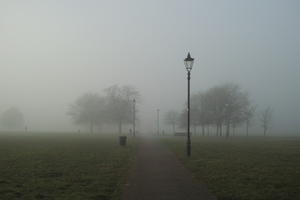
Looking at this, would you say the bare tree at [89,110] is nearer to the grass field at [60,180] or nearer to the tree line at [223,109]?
the tree line at [223,109]

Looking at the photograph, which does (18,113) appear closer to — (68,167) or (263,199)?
(68,167)

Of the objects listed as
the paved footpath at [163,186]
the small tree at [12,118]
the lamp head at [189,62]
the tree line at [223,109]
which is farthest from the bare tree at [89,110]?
the paved footpath at [163,186]

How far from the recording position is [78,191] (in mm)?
8484

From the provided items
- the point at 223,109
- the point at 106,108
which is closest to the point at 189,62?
the point at 223,109

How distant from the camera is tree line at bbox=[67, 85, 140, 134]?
218 ft

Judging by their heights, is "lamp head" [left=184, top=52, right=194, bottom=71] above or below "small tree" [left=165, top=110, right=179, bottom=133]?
above

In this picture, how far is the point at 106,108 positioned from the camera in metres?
70.5

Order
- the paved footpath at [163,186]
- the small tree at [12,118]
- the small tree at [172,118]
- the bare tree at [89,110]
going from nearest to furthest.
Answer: the paved footpath at [163,186] < the bare tree at [89,110] < the small tree at [172,118] < the small tree at [12,118]

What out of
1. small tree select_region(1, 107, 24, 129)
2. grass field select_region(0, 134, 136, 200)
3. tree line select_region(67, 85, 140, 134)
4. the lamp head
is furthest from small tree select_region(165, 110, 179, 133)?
grass field select_region(0, 134, 136, 200)

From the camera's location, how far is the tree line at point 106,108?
218 ft

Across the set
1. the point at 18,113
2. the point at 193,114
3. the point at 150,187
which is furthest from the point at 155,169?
the point at 18,113

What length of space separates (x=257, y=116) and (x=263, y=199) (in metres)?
83.3

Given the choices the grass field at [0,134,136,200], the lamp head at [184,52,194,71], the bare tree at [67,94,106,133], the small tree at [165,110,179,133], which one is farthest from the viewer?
the small tree at [165,110,179,133]

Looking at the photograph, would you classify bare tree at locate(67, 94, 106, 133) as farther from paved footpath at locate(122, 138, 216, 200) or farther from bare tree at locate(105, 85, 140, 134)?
paved footpath at locate(122, 138, 216, 200)
